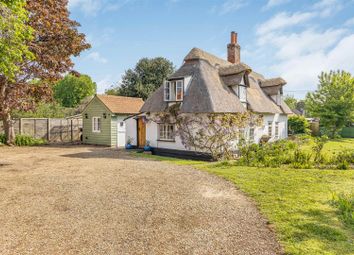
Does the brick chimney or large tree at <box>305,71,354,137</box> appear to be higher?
the brick chimney

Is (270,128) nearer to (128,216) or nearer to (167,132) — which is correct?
(167,132)

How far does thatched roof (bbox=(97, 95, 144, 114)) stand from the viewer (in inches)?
868

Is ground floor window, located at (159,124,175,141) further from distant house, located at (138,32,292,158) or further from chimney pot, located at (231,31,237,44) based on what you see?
chimney pot, located at (231,31,237,44)

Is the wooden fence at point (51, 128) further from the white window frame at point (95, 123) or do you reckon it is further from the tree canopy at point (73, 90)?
the tree canopy at point (73, 90)

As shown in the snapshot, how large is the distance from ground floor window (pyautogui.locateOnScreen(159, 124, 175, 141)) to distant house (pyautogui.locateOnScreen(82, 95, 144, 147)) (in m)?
4.23

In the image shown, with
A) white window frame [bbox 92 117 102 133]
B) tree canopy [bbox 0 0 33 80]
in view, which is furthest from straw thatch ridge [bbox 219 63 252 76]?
tree canopy [bbox 0 0 33 80]

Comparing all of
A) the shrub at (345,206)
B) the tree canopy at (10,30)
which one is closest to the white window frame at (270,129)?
the shrub at (345,206)

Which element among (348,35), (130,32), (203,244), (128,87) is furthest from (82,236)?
(128,87)

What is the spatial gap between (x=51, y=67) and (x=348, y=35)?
19681mm

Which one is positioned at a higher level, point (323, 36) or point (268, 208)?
point (323, 36)

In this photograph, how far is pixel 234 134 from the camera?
1451cm

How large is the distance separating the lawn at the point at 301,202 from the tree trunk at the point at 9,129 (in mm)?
17005

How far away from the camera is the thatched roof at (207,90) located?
49.1 ft

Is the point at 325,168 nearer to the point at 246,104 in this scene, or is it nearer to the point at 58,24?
the point at 246,104
